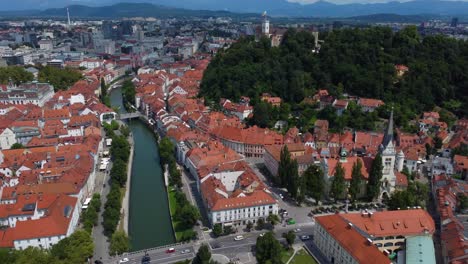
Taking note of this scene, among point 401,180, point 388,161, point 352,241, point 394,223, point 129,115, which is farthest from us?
point 129,115

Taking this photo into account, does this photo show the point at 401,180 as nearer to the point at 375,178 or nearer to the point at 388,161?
the point at 388,161

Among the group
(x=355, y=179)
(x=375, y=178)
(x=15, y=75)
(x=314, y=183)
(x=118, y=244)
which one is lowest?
(x=118, y=244)


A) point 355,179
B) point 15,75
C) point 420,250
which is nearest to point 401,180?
point 355,179

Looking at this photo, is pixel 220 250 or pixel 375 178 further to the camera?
pixel 375 178

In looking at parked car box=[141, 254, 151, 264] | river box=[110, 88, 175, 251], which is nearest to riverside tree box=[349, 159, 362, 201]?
river box=[110, 88, 175, 251]

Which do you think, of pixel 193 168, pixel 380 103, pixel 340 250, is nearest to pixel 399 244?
pixel 340 250

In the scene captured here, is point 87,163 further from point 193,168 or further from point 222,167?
point 222,167

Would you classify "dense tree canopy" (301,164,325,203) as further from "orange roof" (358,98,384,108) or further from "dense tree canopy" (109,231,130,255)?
"orange roof" (358,98,384,108)
